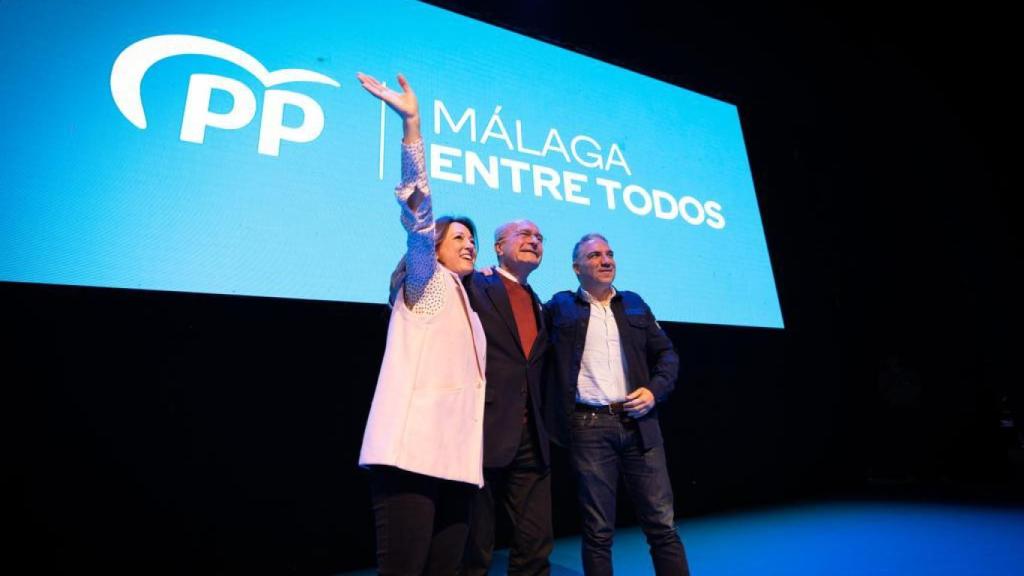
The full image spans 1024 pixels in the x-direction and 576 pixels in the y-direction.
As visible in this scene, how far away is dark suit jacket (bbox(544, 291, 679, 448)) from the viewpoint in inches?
65.1

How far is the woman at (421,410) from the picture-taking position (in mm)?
958

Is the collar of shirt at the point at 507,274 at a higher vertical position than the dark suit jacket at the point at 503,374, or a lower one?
higher

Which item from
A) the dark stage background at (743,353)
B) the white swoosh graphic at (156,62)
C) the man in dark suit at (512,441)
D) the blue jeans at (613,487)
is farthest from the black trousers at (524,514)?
the white swoosh graphic at (156,62)

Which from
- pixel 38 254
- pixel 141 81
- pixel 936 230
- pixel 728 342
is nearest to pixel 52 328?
pixel 38 254

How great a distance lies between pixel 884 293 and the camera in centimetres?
448

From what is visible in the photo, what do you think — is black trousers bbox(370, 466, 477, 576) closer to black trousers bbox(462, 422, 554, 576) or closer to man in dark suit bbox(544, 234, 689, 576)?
black trousers bbox(462, 422, 554, 576)

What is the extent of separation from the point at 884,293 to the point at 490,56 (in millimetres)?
4047

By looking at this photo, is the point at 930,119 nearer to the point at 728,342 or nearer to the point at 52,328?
the point at 728,342

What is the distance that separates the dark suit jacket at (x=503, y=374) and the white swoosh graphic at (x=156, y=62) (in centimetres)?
152

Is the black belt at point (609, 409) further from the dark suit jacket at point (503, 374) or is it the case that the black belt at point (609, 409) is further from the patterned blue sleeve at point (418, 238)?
the patterned blue sleeve at point (418, 238)

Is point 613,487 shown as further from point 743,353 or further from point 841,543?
point 743,353

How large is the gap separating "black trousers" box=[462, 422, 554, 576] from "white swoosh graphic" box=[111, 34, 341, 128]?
1922mm

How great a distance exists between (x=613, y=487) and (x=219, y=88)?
2.22m

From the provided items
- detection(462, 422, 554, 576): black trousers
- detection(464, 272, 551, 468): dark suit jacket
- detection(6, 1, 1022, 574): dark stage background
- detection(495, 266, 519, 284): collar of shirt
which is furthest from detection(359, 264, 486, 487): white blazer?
detection(6, 1, 1022, 574): dark stage background
